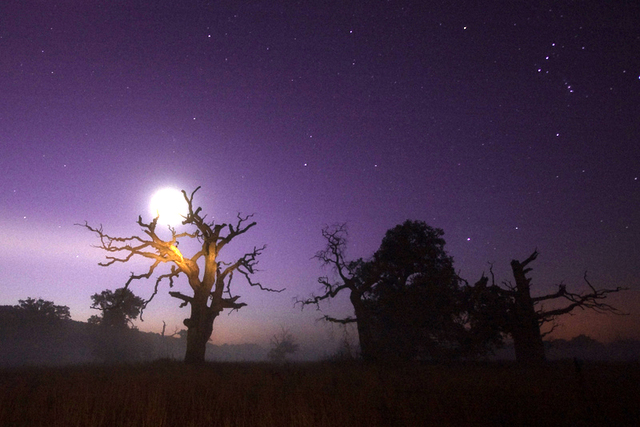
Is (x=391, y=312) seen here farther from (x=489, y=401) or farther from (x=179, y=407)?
(x=179, y=407)

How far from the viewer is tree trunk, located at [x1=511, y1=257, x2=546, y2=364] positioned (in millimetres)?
18719

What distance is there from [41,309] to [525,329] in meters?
68.1

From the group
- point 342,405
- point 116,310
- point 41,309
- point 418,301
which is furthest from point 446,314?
point 41,309

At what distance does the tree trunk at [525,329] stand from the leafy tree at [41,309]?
67.0 metres

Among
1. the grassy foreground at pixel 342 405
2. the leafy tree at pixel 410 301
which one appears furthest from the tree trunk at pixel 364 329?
the grassy foreground at pixel 342 405

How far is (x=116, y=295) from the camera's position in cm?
4809

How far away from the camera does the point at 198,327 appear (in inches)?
739

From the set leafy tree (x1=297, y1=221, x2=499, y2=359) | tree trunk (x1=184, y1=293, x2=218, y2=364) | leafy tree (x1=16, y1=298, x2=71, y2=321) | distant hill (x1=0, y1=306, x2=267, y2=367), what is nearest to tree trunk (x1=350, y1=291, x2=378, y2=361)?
leafy tree (x1=297, y1=221, x2=499, y2=359)

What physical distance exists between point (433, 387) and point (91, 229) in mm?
19782

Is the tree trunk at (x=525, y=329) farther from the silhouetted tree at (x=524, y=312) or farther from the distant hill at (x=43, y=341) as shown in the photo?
the distant hill at (x=43, y=341)

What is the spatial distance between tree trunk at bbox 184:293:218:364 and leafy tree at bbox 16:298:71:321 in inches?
2010

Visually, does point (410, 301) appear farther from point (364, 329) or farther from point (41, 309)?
point (41, 309)

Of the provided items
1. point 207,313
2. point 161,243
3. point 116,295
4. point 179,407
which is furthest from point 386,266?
point 116,295

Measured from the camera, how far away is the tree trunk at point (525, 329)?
61.4 ft
